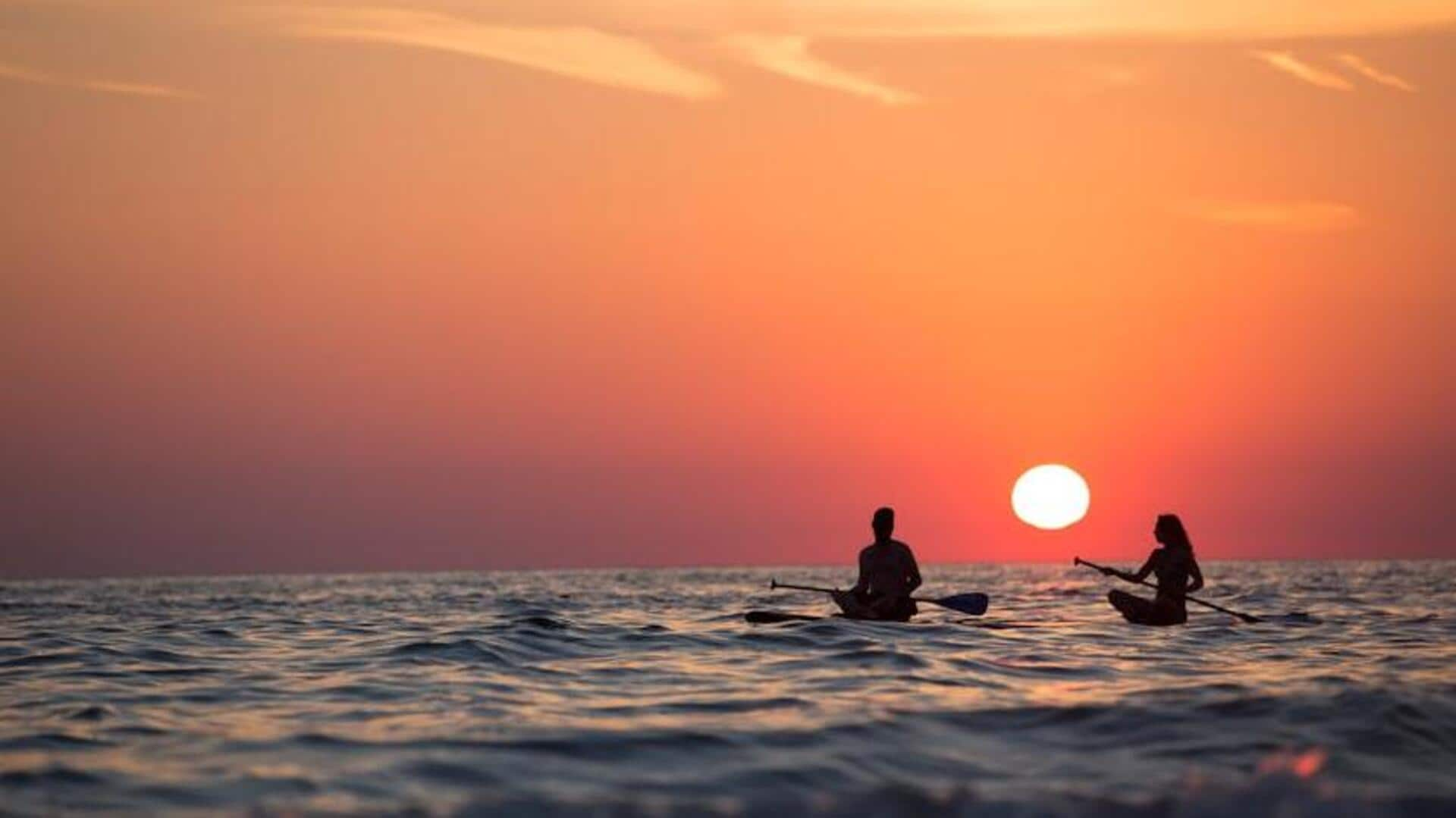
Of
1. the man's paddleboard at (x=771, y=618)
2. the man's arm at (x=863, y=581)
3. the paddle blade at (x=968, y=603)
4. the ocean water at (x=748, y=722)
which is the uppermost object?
the man's arm at (x=863, y=581)

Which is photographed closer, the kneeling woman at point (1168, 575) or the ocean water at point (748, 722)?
the ocean water at point (748, 722)

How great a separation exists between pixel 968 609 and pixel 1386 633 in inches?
290

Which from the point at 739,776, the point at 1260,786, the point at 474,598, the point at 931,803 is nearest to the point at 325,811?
the point at 739,776

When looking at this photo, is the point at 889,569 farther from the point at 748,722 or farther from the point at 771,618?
the point at 748,722

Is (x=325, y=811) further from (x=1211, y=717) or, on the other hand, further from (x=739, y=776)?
(x=1211, y=717)

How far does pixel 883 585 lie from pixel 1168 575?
491 centimetres

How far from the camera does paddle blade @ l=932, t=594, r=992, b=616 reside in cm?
3059

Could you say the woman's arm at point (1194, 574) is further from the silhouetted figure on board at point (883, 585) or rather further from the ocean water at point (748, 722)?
the silhouetted figure on board at point (883, 585)

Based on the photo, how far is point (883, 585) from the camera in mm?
27875

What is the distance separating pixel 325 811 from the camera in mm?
12109

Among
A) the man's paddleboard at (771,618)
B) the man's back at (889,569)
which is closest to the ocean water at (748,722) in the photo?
the man's paddleboard at (771,618)

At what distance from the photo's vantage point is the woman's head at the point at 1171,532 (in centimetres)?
2775

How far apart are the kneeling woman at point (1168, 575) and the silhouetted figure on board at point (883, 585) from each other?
11.7 feet

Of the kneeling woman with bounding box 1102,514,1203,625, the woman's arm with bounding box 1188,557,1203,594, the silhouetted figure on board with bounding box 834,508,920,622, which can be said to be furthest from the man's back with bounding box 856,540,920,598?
the woman's arm with bounding box 1188,557,1203,594
